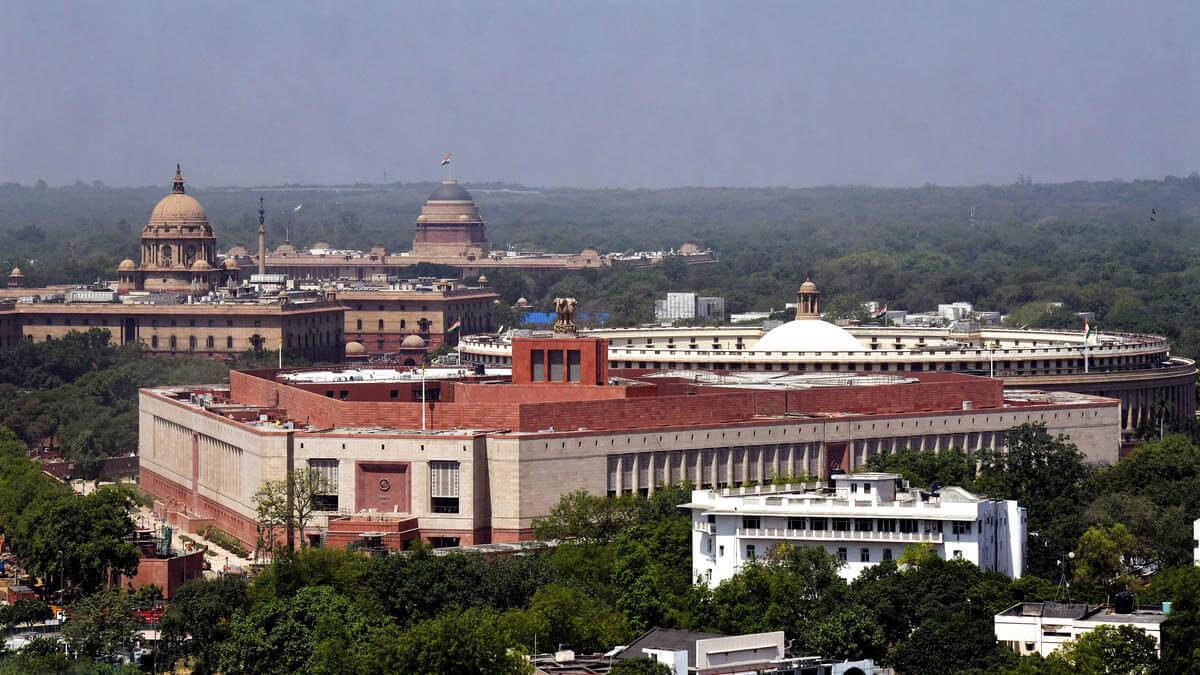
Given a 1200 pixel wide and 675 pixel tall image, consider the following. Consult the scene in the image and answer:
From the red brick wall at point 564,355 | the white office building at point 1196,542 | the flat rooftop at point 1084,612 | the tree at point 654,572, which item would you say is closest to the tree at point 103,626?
the tree at point 654,572

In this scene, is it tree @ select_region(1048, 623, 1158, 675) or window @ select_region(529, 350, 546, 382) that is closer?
tree @ select_region(1048, 623, 1158, 675)

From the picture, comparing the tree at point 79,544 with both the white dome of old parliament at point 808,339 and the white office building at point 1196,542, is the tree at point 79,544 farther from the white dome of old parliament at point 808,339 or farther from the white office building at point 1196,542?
the white dome of old parliament at point 808,339

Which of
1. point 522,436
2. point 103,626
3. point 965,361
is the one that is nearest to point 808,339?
point 965,361

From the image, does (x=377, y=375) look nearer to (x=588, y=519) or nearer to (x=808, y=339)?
(x=808, y=339)

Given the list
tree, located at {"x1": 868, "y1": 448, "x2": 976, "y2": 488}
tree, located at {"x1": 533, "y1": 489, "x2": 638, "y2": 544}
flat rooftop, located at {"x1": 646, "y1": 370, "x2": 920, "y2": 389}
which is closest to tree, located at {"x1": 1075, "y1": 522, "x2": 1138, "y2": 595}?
tree, located at {"x1": 868, "y1": 448, "x2": 976, "y2": 488}

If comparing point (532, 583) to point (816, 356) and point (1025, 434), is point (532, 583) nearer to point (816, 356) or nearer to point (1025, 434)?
point (1025, 434)

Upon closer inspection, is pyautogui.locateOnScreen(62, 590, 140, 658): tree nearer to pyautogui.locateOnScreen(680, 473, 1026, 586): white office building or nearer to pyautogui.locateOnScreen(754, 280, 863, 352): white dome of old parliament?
pyautogui.locateOnScreen(680, 473, 1026, 586): white office building
